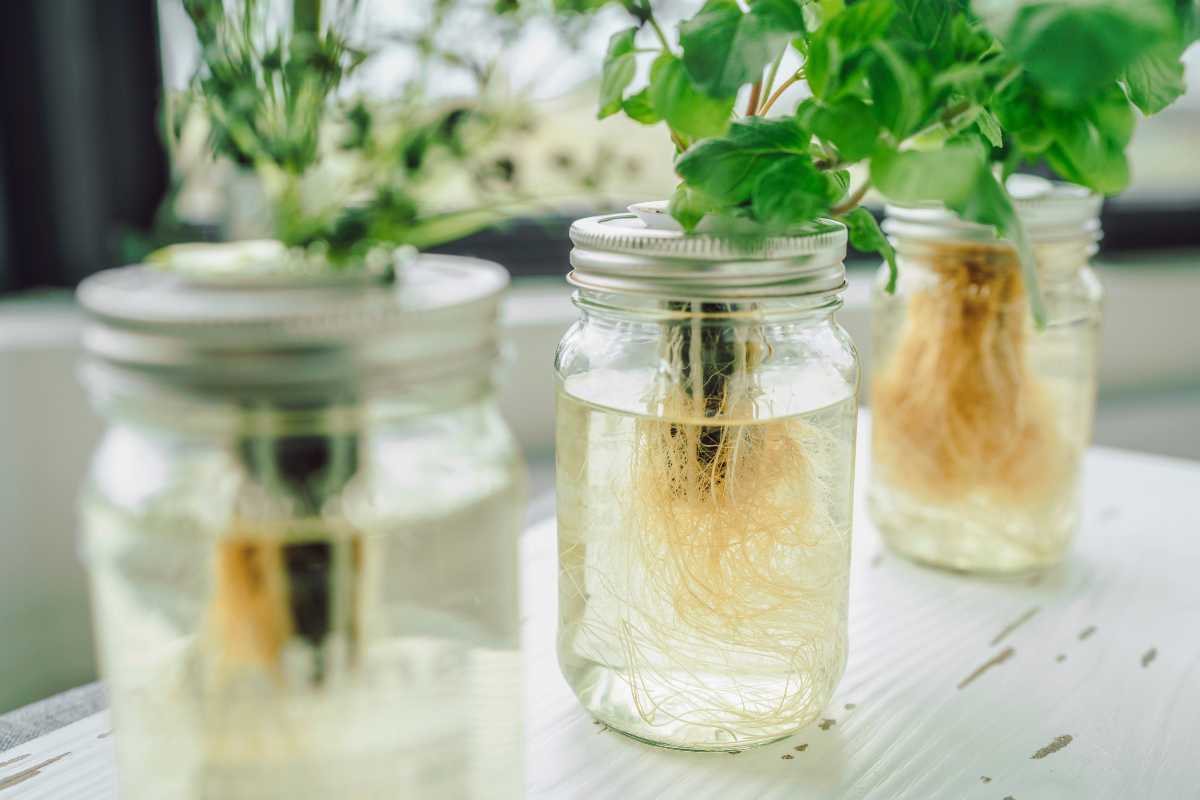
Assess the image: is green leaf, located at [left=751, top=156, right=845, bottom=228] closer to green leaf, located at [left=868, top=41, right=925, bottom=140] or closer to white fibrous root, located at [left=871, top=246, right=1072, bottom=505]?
green leaf, located at [left=868, top=41, right=925, bottom=140]

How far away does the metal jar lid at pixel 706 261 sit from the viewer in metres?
0.38

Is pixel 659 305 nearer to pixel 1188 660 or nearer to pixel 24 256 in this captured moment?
pixel 1188 660

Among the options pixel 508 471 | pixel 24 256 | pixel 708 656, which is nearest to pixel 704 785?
pixel 708 656

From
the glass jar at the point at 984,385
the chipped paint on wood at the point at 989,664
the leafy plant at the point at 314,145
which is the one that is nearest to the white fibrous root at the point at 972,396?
the glass jar at the point at 984,385

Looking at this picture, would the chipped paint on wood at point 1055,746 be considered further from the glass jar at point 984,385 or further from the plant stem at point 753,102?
the plant stem at point 753,102

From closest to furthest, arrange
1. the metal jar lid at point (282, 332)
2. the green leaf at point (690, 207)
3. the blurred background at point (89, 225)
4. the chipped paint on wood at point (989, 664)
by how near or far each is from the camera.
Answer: the metal jar lid at point (282, 332), the green leaf at point (690, 207), the chipped paint on wood at point (989, 664), the blurred background at point (89, 225)

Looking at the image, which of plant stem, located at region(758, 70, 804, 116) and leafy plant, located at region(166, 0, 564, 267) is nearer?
leafy plant, located at region(166, 0, 564, 267)

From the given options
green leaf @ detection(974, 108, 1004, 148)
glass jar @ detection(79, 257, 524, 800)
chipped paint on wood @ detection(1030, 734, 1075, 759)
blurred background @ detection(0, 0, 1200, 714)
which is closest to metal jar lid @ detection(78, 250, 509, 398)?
glass jar @ detection(79, 257, 524, 800)

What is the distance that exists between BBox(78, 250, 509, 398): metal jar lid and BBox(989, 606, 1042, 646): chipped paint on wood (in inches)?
15.2

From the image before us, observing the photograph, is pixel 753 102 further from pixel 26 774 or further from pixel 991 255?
pixel 26 774

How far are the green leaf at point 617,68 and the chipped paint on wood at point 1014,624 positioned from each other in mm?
361

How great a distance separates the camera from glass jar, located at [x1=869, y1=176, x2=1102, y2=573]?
0.60 meters

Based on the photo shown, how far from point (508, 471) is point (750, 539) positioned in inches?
5.0

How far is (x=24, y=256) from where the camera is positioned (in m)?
1.09
